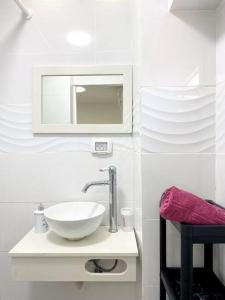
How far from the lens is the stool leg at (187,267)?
0.77 metres

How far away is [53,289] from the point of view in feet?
4.89

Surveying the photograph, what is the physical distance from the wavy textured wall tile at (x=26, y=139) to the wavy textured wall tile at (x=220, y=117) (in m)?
0.57

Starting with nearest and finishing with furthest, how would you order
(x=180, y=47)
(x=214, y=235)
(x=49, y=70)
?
(x=214, y=235)
(x=180, y=47)
(x=49, y=70)

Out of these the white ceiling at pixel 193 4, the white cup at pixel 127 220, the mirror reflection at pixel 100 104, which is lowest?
the white cup at pixel 127 220

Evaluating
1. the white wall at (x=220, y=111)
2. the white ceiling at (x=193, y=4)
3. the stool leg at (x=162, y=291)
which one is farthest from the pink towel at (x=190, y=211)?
the white ceiling at (x=193, y=4)

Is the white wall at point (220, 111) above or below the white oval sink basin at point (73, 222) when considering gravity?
above

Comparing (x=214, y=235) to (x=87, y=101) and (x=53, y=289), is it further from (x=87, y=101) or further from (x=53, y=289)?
(x=53, y=289)

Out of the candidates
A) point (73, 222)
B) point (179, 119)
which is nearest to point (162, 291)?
point (73, 222)

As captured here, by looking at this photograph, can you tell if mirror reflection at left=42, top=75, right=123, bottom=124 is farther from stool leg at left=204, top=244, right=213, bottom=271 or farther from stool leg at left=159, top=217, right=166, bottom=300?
stool leg at left=204, top=244, right=213, bottom=271

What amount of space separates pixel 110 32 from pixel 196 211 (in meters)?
1.18

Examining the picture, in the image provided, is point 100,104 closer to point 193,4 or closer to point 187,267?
point 193,4

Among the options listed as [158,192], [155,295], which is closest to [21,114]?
[158,192]

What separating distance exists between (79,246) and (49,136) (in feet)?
2.23

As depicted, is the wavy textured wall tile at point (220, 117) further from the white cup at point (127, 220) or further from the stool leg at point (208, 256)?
the white cup at point (127, 220)
